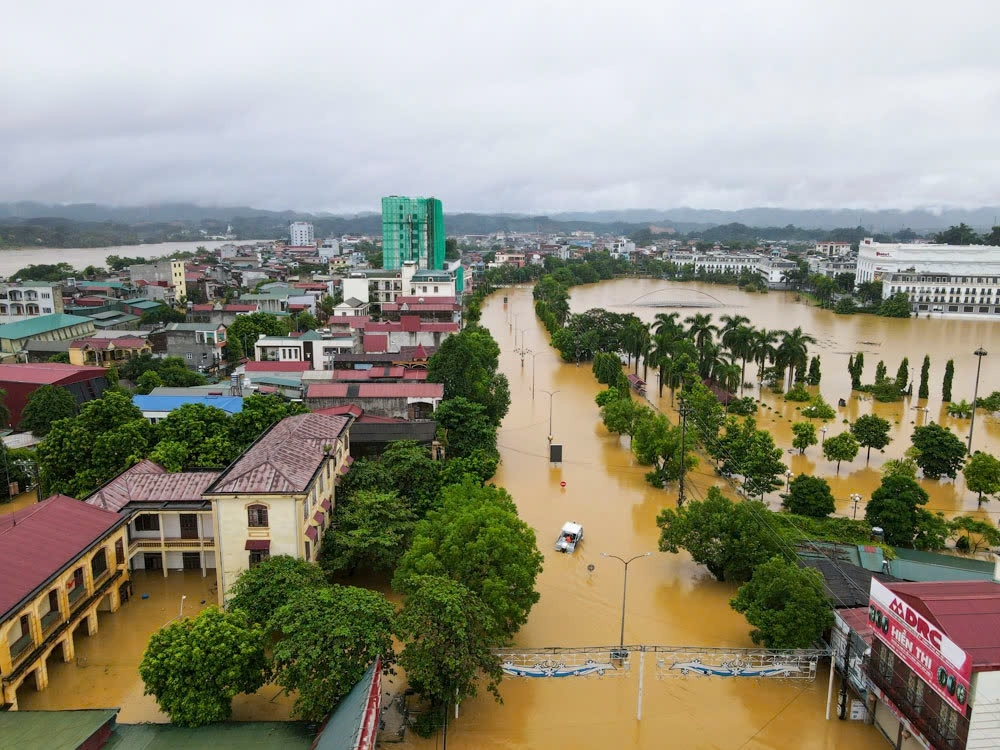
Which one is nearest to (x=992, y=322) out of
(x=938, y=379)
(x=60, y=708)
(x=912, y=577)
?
(x=938, y=379)

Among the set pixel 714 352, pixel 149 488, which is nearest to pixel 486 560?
pixel 149 488

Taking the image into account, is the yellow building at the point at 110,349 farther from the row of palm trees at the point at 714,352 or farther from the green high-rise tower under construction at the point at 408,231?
the green high-rise tower under construction at the point at 408,231

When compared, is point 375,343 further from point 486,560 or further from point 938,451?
point 938,451

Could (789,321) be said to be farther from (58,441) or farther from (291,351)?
(58,441)

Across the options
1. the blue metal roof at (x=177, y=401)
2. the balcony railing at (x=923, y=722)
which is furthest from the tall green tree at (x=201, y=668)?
the blue metal roof at (x=177, y=401)

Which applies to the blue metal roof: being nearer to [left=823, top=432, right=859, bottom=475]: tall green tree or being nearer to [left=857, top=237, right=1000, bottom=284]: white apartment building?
[left=823, top=432, right=859, bottom=475]: tall green tree

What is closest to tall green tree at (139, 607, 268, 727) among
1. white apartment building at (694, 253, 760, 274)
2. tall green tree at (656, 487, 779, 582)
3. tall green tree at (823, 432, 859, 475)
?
tall green tree at (656, 487, 779, 582)
